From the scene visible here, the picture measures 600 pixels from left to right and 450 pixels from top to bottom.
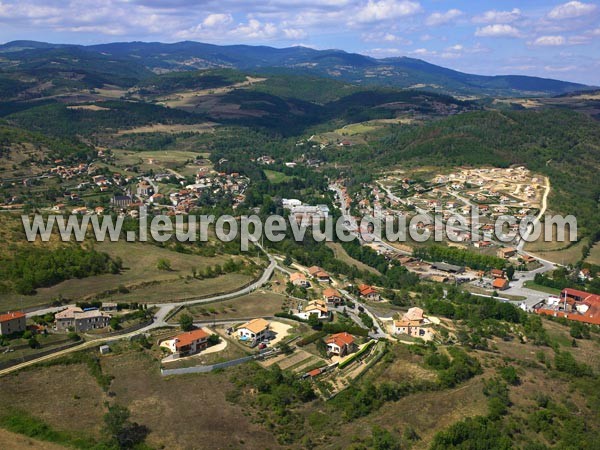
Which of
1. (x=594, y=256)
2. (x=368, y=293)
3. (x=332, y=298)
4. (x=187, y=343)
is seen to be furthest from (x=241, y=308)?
(x=594, y=256)

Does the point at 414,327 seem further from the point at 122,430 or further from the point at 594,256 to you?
the point at 594,256

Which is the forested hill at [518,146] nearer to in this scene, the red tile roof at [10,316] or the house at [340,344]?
the house at [340,344]

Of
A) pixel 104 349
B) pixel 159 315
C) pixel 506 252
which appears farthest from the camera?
pixel 506 252

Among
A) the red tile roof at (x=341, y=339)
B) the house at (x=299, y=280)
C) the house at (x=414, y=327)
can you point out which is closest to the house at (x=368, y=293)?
the house at (x=299, y=280)

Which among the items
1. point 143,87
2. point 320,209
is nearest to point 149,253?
point 320,209

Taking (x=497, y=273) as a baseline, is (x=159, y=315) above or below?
above

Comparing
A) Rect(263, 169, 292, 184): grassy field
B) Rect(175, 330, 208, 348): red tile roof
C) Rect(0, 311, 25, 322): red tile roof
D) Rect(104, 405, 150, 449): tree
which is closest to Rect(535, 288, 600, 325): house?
Rect(175, 330, 208, 348): red tile roof
